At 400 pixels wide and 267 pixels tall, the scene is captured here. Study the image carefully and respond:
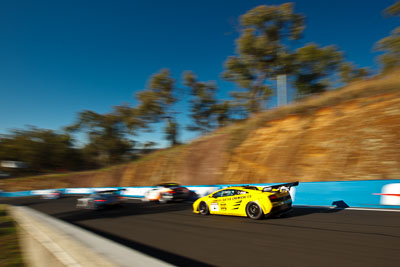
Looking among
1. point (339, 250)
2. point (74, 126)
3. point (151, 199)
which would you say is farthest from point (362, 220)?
point (74, 126)

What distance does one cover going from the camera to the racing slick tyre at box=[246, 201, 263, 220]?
27.1 ft

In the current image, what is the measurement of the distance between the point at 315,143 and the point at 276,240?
12097 mm

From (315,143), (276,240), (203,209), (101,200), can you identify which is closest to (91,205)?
(101,200)

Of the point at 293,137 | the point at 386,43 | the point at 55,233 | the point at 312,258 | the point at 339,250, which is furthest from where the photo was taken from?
the point at 386,43

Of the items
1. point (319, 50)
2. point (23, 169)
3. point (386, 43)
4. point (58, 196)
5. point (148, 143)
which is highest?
point (319, 50)

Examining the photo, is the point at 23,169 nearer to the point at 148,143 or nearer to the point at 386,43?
the point at 148,143

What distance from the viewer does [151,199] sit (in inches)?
663

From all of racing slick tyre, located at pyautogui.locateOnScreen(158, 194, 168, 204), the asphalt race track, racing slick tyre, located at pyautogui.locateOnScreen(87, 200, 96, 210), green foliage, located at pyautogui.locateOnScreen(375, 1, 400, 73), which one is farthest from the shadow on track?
green foliage, located at pyautogui.locateOnScreen(375, 1, 400, 73)

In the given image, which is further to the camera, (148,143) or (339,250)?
(148,143)

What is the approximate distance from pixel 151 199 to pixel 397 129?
14.9 m

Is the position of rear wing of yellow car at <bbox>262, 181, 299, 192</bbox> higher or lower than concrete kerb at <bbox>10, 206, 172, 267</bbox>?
higher

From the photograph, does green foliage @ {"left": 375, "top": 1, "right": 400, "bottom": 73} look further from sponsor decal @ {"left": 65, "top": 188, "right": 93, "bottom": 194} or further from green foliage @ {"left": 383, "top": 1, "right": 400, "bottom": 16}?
sponsor decal @ {"left": 65, "top": 188, "right": 93, "bottom": 194}

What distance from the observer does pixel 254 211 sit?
27.8 feet

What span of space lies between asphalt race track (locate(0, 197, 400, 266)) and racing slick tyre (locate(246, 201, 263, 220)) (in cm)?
33
